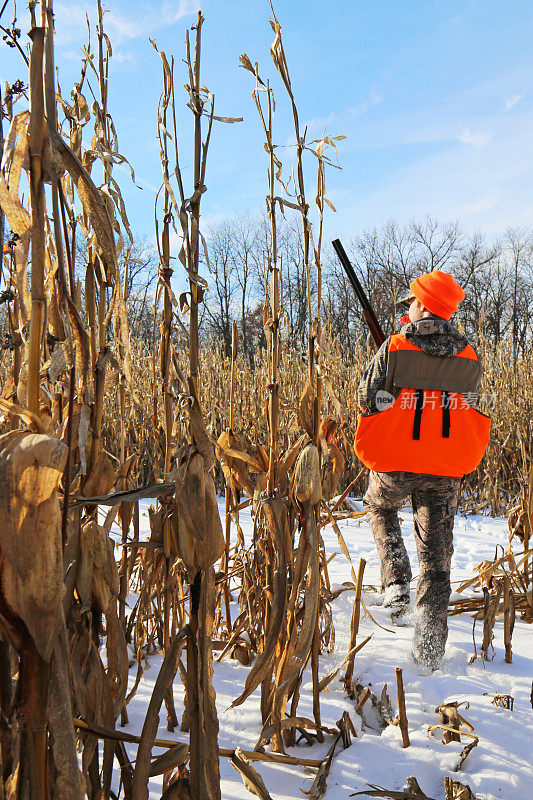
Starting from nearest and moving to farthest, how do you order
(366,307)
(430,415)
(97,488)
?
(97,488) < (430,415) < (366,307)

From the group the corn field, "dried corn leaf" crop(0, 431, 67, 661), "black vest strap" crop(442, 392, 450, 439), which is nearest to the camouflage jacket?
"black vest strap" crop(442, 392, 450, 439)

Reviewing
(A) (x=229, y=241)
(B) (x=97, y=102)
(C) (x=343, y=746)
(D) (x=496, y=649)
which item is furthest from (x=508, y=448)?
(A) (x=229, y=241)

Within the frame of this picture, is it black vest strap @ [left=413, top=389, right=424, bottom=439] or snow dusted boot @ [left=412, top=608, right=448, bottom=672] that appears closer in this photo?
snow dusted boot @ [left=412, top=608, right=448, bottom=672]

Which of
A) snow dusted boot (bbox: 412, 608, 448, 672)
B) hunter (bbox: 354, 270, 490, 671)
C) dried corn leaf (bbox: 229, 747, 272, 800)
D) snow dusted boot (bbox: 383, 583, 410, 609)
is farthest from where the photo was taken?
snow dusted boot (bbox: 383, 583, 410, 609)

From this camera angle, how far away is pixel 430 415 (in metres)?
2.00

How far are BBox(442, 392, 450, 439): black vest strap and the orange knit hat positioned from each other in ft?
1.03

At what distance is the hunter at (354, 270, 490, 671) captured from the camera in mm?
1979

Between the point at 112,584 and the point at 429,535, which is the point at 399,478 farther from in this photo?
the point at 112,584

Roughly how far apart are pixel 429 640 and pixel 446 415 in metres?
0.82

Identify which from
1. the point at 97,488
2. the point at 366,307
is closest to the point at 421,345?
the point at 366,307

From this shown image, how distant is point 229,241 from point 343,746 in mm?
28973

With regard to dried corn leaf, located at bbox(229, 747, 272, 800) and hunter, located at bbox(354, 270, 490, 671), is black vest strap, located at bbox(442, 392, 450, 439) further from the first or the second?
dried corn leaf, located at bbox(229, 747, 272, 800)

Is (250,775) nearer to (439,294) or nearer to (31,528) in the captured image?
(31,528)

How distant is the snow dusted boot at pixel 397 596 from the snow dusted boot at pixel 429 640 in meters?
0.40
